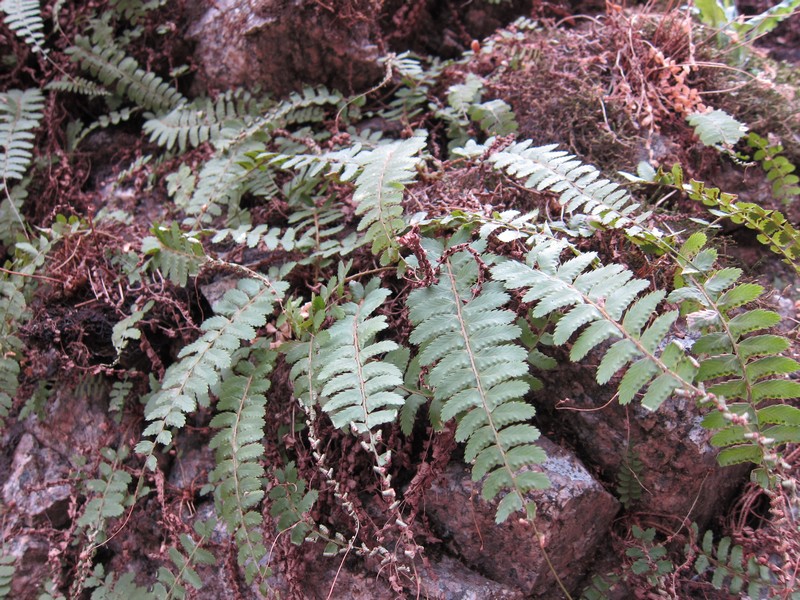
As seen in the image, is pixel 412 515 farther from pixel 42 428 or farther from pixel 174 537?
pixel 42 428

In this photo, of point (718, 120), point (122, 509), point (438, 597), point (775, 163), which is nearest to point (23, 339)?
point (122, 509)

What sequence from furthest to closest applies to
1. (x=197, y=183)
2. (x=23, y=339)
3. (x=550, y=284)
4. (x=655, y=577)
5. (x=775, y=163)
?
(x=197, y=183)
(x=23, y=339)
(x=775, y=163)
(x=655, y=577)
(x=550, y=284)

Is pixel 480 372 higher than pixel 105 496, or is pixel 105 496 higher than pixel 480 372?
pixel 480 372

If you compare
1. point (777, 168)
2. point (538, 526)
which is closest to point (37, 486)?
point (538, 526)

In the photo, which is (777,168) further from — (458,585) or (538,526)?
(458,585)

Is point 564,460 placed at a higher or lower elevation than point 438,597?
higher

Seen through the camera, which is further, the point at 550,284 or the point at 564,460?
the point at 564,460

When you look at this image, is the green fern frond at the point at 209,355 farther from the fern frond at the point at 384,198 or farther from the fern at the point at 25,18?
the fern at the point at 25,18
